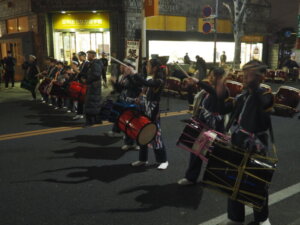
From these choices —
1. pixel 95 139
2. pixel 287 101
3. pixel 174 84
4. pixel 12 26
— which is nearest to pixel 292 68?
pixel 174 84

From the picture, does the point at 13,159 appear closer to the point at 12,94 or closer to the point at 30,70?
the point at 30,70

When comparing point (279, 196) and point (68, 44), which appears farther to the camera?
point (68, 44)

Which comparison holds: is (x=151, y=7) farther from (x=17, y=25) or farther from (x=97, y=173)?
(x=17, y=25)

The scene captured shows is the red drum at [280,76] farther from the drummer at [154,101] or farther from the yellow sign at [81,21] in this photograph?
the drummer at [154,101]

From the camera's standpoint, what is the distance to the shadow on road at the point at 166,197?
4.27 metres

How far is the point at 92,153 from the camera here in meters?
6.52

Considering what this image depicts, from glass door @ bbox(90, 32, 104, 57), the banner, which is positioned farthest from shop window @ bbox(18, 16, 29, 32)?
the banner

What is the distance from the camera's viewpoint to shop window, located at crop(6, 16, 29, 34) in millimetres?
22031

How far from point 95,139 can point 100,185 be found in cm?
269

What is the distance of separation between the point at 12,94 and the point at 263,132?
544 inches

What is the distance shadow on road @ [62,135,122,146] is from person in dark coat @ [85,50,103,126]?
69 centimetres

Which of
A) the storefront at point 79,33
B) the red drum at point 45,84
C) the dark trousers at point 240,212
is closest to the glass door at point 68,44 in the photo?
the storefront at point 79,33

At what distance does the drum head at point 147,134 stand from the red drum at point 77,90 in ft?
13.9

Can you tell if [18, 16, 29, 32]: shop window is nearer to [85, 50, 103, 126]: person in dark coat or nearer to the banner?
[85, 50, 103, 126]: person in dark coat
